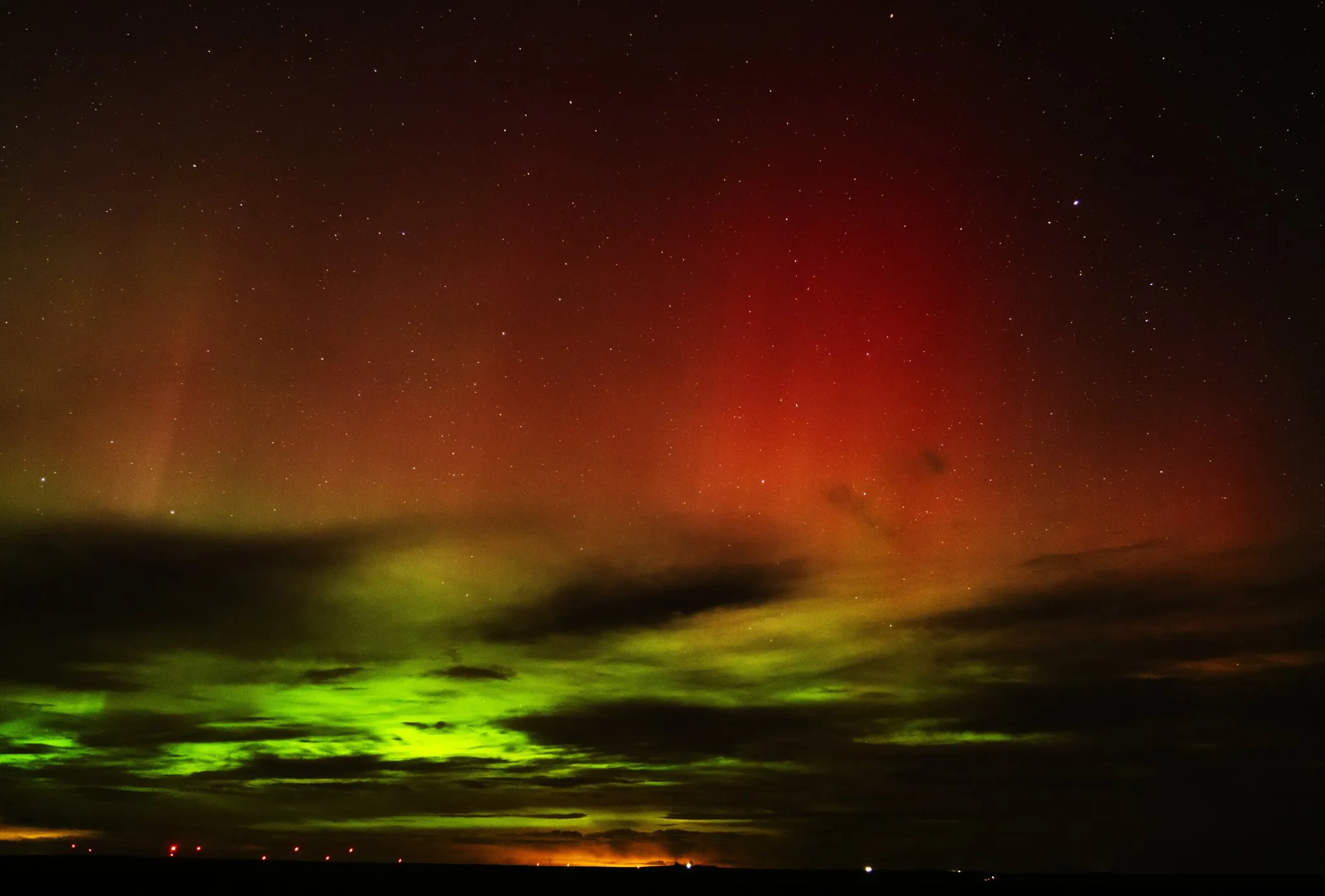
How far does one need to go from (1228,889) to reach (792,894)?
70562 millimetres

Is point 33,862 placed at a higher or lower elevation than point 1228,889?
higher

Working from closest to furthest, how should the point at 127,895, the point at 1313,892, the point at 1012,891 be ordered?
the point at 127,895 → the point at 1012,891 → the point at 1313,892

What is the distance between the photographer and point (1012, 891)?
322 feet

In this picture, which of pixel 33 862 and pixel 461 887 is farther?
pixel 33 862

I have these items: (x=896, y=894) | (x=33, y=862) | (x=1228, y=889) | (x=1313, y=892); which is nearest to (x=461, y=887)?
(x=896, y=894)

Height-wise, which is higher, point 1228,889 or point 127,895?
point 127,895

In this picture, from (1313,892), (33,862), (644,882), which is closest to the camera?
(1313,892)

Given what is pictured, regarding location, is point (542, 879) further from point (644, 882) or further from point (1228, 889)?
point (1228, 889)

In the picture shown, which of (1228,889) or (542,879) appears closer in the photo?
(542,879)

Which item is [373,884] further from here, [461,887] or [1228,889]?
[1228,889]

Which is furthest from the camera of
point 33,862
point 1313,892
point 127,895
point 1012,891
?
point 33,862

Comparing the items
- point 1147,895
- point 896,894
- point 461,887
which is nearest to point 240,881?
point 461,887

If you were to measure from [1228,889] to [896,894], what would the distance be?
6166 centimetres

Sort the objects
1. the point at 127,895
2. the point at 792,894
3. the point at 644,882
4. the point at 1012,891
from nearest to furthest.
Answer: the point at 127,895
the point at 792,894
the point at 1012,891
the point at 644,882
